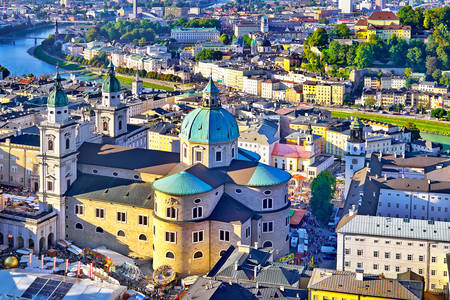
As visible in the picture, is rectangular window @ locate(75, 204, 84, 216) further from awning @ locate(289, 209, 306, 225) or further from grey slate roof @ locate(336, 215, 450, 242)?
grey slate roof @ locate(336, 215, 450, 242)

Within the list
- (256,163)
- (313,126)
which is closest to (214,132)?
(256,163)

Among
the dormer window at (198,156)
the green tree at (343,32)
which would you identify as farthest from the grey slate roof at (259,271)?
the green tree at (343,32)

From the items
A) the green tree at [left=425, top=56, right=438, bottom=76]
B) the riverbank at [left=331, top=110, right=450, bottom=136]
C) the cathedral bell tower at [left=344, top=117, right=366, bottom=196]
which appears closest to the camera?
the cathedral bell tower at [left=344, top=117, right=366, bottom=196]

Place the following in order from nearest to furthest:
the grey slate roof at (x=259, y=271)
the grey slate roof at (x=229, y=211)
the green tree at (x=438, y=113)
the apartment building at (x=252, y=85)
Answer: the grey slate roof at (x=259, y=271) < the grey slate roof at (x=229, y=211) < the green tree at (x=438, y=113) < the apartment building at (x=252, y=85)

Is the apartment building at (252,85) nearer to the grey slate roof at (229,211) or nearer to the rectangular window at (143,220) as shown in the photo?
the grey slate roof at (229,211)

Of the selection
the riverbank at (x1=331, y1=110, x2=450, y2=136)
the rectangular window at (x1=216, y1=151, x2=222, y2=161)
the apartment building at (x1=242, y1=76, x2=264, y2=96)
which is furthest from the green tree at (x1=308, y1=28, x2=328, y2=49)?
the rectangular window at (x1=216, y1=151, x2=222, y2=161)

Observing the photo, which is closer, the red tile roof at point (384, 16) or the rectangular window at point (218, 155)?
the rectangular window at point (218, 155)
